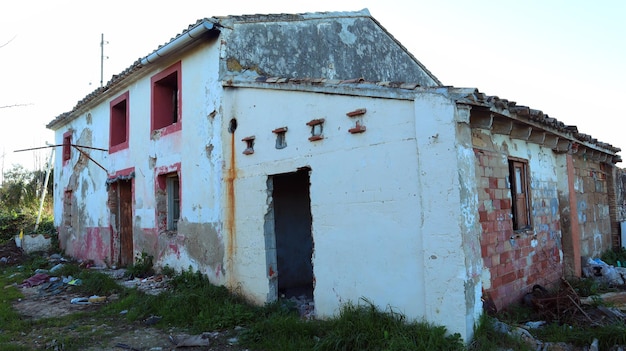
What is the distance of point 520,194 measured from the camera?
262 inches

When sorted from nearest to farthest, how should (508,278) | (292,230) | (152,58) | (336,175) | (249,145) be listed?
(508,278) < (336,175) < (249,145) < (152,58) < (292,230)

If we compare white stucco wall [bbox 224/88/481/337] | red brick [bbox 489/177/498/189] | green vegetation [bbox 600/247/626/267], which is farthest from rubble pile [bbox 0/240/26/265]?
green vegetation [bbox 600/247/626/267]

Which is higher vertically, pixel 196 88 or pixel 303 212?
pixel 196 88

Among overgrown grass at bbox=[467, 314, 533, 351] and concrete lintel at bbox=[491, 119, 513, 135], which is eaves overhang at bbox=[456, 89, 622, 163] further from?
overgrown grass at bbox=[467, 314, 533, 351]

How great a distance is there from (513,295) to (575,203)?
3.35m

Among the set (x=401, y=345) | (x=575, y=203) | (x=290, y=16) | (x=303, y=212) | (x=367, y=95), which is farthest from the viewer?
(x=303, y=212)

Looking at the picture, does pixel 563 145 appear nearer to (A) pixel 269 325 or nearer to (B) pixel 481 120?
(B) pixel 481 120

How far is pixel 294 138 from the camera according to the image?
21.5 ft

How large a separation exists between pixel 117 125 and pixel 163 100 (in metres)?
2.85

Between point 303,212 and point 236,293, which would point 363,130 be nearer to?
point 236,293

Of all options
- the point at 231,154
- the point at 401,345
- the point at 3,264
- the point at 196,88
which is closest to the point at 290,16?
the point at 196,88

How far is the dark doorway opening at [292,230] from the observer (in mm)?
9648

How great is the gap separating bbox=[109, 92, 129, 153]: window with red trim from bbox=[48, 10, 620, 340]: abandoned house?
0.05 metres

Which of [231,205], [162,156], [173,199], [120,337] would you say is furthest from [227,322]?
[162,156]
